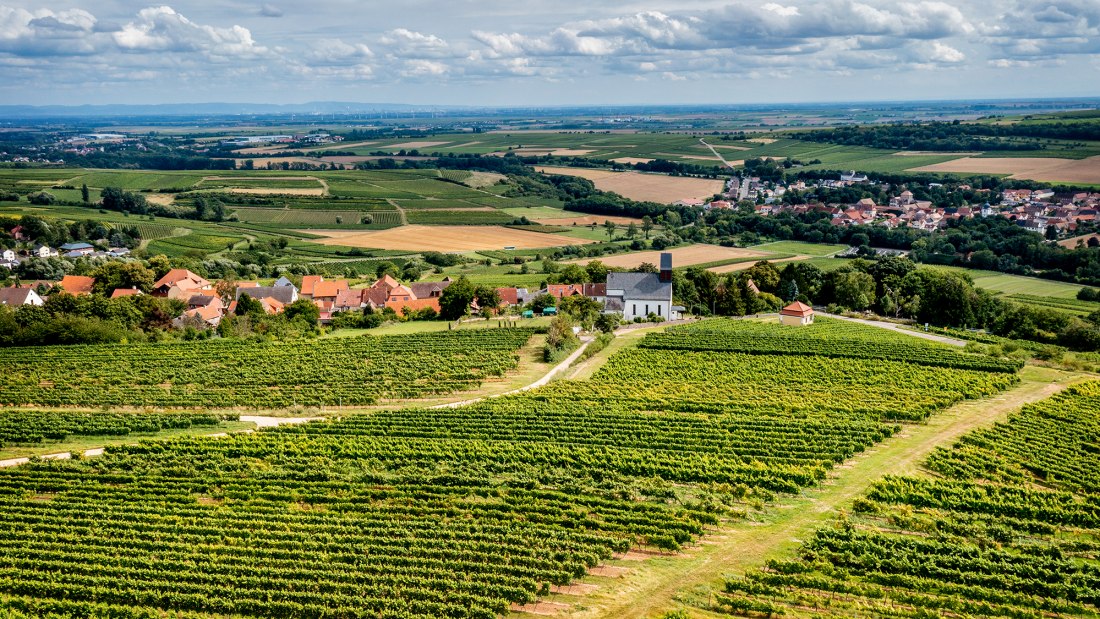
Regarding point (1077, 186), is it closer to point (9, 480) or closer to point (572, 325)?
point (572, 325)

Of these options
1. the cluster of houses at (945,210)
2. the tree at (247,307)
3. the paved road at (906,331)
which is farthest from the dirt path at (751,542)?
the cluster of houses at (945,210)

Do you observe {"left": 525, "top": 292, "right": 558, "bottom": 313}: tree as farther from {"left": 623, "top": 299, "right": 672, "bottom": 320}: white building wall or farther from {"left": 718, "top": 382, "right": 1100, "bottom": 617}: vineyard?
{"left": 718, "top": 382, "right": 1100, "bottom": 617}: vineyard

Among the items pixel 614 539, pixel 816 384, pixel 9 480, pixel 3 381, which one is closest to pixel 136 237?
pixel 3 381

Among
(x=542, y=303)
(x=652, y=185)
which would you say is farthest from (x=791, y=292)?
(x=652, y=185)

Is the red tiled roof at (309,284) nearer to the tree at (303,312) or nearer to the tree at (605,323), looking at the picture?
the tree at (303,312)

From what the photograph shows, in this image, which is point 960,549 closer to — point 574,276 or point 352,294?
point 574,276

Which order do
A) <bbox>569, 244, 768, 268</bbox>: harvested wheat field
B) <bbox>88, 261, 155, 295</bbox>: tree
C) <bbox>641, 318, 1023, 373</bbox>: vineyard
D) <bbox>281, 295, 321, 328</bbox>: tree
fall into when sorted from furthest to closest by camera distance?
<bbox>569, 244, 768, 268</bbox>: harvested wheat field, <bbox>88, 261, 155, 295</bbox>: tree, <bbox>281, 295, 321, 328</bbox>: tree, <bbox>641, 318, 1023, 373</bbox>: vineyard

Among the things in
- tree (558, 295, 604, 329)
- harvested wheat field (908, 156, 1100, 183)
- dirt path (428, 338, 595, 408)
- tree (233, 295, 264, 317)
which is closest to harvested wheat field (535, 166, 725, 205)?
harvested wheat field (908, 156, 1100, 183)
